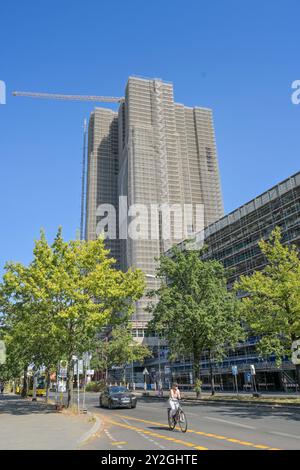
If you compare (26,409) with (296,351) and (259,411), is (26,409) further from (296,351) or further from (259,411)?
(296,351)

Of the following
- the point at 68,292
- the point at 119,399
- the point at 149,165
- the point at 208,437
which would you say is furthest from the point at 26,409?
the point at 149,165

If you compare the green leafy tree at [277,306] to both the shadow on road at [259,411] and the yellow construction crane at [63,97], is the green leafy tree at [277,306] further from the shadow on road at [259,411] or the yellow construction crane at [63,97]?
the yellow construction crane at [63,97]

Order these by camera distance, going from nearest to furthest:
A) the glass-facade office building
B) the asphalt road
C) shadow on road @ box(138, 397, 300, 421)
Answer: the asphalt road < shadow on road @ box(138, 397, 300, 421) < the glass-facade office building

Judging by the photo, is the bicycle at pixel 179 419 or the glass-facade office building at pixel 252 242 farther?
the glass-facade office building at pixel 252 242

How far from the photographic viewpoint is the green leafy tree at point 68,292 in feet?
77.0

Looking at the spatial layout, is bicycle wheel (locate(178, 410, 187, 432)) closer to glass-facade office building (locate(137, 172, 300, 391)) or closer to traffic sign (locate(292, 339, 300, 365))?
traffic sign (locate(292, 339, 300, 365))

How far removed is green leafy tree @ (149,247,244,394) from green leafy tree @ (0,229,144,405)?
10.3 m

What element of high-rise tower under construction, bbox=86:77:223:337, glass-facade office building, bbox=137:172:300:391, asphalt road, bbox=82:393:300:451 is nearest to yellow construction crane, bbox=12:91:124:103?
high-rise tower under construction, bbox=86:77:223:337

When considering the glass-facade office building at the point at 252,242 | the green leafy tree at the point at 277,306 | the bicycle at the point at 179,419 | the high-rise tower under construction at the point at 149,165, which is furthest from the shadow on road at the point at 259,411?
the high-rise tower under construction at the point at 149,165

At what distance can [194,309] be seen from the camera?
35750mm

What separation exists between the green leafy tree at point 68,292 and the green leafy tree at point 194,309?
1031 cm

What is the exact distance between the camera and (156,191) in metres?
133

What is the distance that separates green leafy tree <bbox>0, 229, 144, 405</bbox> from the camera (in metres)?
23.5

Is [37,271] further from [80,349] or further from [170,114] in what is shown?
[170,114]
